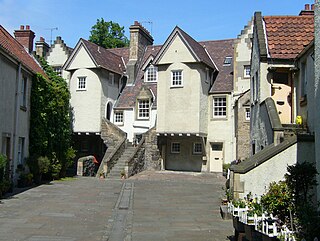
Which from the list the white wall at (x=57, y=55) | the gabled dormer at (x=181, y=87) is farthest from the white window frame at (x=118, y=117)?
the white wall at (x=57, y=55)

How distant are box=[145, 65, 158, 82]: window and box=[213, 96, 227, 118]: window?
6.69 metres

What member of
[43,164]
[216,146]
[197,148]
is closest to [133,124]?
[197,148]

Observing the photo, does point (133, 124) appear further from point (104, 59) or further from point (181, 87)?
point (104, 59)

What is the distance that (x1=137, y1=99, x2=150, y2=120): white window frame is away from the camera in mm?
36062

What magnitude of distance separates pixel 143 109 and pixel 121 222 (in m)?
24.2

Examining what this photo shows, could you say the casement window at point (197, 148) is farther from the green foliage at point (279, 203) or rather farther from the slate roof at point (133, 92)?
the green foliage at point (279, 203)

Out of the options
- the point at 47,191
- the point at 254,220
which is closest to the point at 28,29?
the point at 47,191

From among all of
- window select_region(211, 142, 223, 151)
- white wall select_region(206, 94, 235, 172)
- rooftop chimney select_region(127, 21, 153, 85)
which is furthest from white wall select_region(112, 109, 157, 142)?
window select_region(211, 142, 223, 151)

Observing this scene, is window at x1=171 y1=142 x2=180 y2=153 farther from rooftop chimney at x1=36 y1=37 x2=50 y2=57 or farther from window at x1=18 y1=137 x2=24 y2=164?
rooftop chimney at x1=36 y1=37 x2=50 y2=57

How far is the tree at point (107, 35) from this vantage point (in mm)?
57375

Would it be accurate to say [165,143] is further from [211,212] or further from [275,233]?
[275,233]

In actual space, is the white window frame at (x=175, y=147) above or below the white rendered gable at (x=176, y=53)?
below

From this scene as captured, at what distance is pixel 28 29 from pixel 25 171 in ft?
46.8

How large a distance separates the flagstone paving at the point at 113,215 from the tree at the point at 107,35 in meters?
38.2
